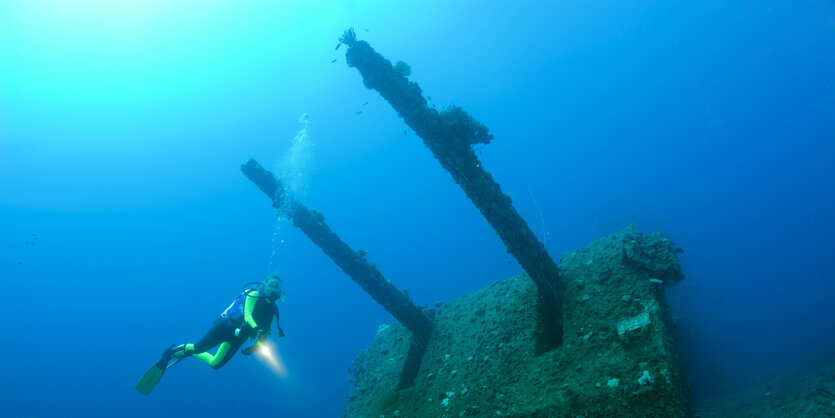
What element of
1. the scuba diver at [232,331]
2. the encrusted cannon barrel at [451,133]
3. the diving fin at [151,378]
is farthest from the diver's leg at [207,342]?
the encrusted cannon barrel at [451,133]

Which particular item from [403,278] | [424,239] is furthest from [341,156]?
[403,278]

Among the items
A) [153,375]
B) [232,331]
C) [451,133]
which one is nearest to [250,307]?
[232,331]

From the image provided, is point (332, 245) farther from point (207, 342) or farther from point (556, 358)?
point (556, 358)

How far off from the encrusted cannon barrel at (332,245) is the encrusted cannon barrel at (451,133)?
230cm

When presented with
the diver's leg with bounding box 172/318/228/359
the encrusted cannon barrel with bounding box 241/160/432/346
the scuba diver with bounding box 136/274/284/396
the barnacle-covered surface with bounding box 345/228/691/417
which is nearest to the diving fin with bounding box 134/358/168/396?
the scuba diver with bounding box 136/274/284/396

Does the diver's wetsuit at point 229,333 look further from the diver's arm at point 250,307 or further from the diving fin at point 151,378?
the diving fin at point 151,378

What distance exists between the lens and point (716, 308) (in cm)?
2027

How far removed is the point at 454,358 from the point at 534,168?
73.0 metres

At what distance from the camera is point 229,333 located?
24.1 feet

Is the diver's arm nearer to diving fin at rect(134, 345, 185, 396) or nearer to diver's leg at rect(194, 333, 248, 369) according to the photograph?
diver's leg at rect(194, 333, 248, 369)

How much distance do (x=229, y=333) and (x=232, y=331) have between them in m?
0.06

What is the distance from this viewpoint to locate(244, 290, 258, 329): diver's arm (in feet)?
21.2

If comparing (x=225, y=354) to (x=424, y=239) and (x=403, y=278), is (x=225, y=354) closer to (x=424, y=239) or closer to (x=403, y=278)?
(x=403, y=278)

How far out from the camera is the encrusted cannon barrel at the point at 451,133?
14.5 ft
